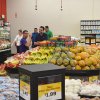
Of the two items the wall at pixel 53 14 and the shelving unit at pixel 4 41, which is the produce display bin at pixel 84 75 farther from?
the wall at pixel 53 14

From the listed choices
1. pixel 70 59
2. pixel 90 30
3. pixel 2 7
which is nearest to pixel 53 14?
pixel 90 30

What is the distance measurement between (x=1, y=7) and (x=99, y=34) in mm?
5581

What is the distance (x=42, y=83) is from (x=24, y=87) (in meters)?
0.13

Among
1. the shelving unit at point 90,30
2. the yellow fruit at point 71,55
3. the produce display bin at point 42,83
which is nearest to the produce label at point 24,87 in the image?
the produce display bin at point 42,83

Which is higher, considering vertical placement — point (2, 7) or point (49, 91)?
point (2, 7)

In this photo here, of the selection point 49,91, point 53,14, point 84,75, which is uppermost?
point 53,14

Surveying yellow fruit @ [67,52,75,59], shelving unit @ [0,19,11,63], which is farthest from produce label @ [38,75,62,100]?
shelving unit @ [0,19,11,63]

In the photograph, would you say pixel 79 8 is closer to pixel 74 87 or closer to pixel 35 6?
pixel 35 6

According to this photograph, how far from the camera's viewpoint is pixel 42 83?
1533 mm

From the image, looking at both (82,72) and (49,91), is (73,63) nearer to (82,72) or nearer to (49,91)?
(82,72)

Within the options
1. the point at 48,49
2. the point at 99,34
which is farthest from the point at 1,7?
the point at 48,49

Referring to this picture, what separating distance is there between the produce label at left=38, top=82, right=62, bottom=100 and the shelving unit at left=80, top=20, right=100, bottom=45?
1464cm

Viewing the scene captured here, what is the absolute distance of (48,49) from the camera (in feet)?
18.3

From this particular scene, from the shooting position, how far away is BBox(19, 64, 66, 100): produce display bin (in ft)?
4.98
